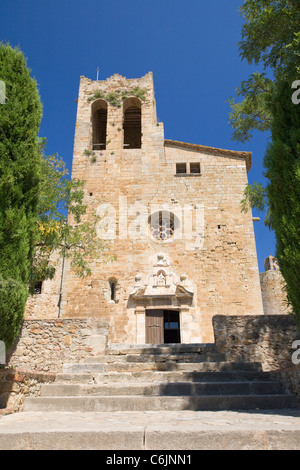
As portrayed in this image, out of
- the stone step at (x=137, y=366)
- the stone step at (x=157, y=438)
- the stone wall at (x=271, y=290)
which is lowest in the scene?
the stone step at (x=157, y=438)

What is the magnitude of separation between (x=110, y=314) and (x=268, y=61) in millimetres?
9371

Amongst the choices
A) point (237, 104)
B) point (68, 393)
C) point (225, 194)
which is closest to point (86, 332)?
point (68, 393)

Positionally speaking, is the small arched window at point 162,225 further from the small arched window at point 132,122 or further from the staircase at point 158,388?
the staircase at point 158,388

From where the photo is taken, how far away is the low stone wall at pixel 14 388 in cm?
443

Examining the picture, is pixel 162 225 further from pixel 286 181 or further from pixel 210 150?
pixel 286 181

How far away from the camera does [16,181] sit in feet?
16.8

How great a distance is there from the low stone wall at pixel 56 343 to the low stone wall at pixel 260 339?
2665 mm

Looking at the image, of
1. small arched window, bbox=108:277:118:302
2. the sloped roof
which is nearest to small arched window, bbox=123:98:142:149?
the sloped roof

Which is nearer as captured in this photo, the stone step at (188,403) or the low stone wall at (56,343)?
the stone step at (188,403)

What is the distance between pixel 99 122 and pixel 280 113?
14020 millimetres

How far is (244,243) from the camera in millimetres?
13211

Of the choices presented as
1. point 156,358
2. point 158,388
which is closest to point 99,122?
point 156,358

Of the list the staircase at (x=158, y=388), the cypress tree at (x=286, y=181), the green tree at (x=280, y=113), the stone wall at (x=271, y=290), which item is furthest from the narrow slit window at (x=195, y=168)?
the stone wall at (x=271, y=290)
